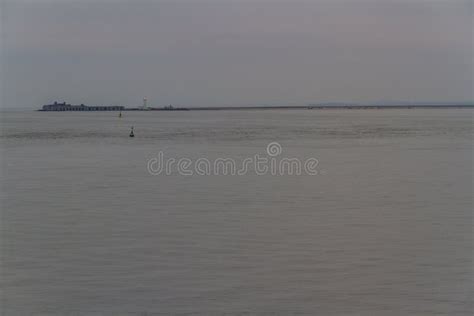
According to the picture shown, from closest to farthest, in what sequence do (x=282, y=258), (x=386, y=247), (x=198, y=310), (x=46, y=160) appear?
(x=198, y=310) < (x=282, y=258) < (x=386, y=247) < (x=46, y=160)

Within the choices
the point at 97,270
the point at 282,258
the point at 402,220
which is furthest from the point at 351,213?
the point at 97,270

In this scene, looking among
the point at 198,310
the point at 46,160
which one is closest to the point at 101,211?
the point at 198,310

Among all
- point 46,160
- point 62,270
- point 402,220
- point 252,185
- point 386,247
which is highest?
point 46,160

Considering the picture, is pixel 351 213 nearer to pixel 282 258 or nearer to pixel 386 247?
pixel 386 247

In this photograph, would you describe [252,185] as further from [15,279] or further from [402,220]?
[15,279]

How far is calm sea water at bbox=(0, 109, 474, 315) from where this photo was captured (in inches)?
340

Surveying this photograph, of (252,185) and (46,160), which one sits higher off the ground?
(46,160)

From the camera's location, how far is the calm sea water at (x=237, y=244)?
8625 millimetres

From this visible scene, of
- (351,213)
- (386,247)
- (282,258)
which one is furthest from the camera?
(351,213)

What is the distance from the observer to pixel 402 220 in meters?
13.8

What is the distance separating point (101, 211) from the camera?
1474cm

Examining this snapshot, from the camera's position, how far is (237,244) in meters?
11.5

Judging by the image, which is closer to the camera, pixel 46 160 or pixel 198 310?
pixel 198 310

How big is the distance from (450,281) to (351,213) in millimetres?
4985
